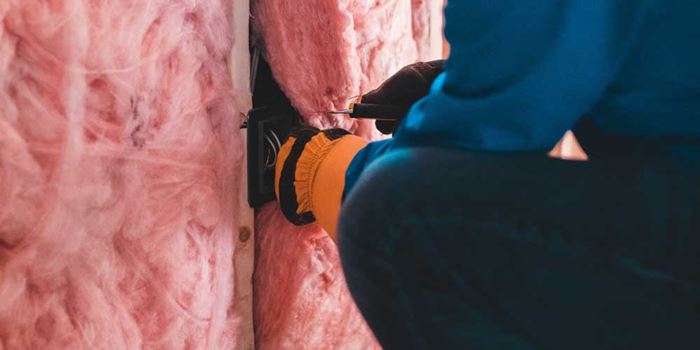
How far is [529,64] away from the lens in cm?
50

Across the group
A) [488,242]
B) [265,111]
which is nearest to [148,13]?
[265,111]

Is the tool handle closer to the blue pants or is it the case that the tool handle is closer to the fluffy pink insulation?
the fluffy pink insulation

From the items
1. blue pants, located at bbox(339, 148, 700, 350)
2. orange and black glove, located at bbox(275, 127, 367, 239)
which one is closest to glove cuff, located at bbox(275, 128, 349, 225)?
orange and black glove, located at bbox(275, 127, 367, 239)

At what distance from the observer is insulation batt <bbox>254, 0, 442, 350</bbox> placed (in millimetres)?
972

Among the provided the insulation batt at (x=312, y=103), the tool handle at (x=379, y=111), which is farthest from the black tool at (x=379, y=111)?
the insulation batt at (x=312, y=103)

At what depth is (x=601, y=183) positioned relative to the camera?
0.50m

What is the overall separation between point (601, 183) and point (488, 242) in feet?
0.33

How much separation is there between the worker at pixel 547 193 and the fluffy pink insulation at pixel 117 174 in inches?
14.7

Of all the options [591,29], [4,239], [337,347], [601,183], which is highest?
[591,29]

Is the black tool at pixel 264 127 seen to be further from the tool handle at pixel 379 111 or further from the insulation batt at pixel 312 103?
the tool handle at pixel 379 111

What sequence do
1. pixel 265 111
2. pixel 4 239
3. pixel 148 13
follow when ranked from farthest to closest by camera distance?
pixel 265 111 < pixel 148 13 < pixel 4 239

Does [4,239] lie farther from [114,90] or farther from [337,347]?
[337,347]

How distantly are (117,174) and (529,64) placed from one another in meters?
0.54

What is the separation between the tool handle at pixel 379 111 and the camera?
2.89 feet
